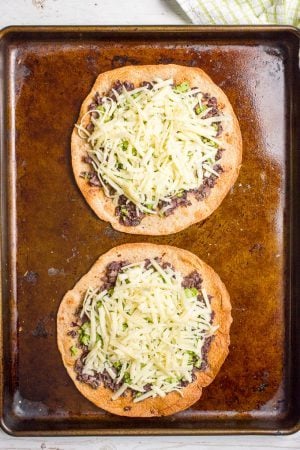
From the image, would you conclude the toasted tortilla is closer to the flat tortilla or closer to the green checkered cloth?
the flat tortilla

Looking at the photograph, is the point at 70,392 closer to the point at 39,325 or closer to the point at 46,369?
the point at 46,369

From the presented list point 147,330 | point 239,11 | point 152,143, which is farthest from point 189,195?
point 239,11

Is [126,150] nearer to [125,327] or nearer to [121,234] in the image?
[121,234]

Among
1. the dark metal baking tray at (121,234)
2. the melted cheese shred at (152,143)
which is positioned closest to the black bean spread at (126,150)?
the melted cheese shred at (152,143)

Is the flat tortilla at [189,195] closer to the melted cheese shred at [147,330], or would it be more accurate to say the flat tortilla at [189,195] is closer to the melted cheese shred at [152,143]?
the melted cheese shred at [152,143]

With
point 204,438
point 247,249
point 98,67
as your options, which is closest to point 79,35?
point 98,67

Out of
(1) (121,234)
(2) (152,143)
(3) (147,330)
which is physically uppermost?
(2) (152,143)
